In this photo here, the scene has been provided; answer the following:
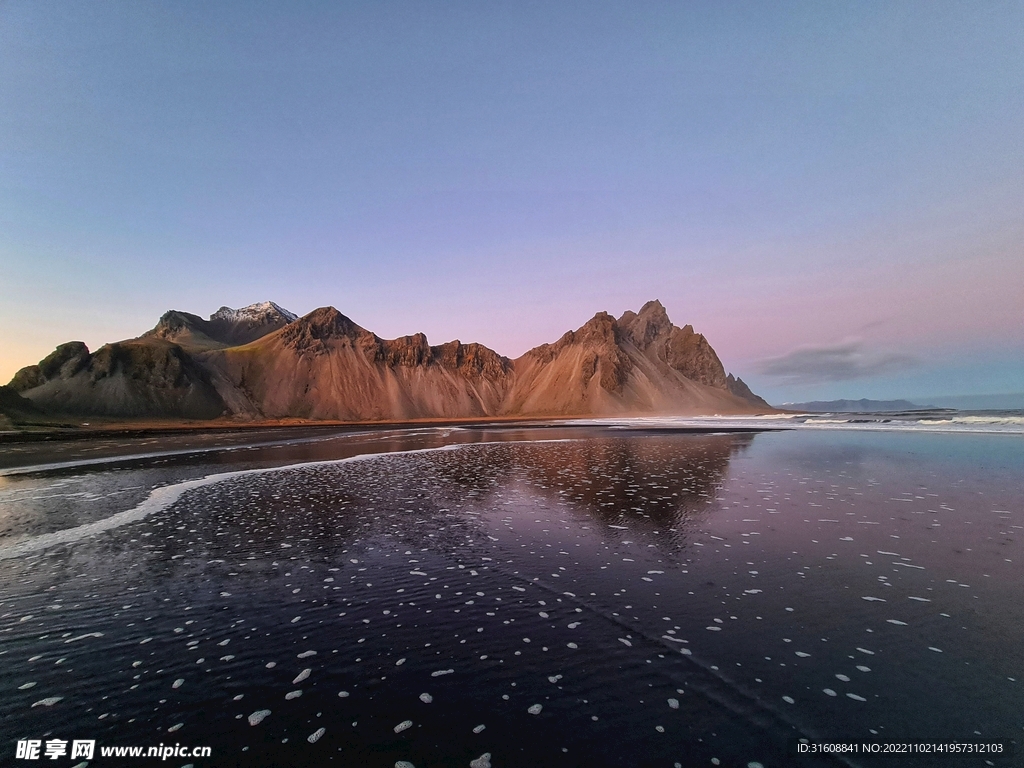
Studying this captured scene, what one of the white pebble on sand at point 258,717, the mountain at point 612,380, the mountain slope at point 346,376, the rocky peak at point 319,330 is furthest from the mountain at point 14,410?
the mountain at point 612,380

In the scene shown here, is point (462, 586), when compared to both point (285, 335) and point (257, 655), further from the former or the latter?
point (285, 335)

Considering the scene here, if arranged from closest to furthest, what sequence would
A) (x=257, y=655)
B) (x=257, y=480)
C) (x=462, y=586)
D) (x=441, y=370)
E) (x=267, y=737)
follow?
(x=267, y=737) < (x=257, y=655) < (x=462, y=586) < (x=257, y=480) < (x=441, y=370)

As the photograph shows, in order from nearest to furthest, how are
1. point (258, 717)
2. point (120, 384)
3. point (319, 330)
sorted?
point (258, 717) → point (120, 384) → point (319, 330)

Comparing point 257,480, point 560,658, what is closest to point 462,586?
point 560,658

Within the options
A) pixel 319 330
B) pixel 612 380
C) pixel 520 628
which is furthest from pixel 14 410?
pixel 612 380

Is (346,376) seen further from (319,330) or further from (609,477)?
(609,477)

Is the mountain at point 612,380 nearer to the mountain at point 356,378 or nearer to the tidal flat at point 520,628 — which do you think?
the mountain at point 356,378
